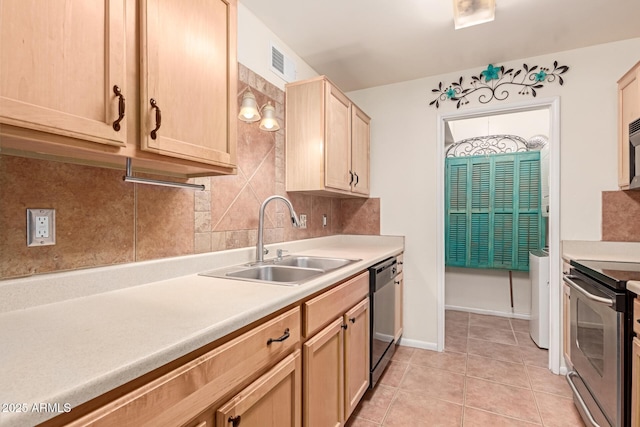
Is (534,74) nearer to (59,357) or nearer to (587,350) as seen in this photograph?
(587,350)

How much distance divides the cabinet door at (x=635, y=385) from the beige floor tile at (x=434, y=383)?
847 mm

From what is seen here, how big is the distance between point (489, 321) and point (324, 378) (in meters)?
2.86

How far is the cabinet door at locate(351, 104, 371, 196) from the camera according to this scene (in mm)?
2652

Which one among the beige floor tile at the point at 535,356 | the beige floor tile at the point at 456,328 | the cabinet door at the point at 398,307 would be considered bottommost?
the beige floor tile at the point at 456,328

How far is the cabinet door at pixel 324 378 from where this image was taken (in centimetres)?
126

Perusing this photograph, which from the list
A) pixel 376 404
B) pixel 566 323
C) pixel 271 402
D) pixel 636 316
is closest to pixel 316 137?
pixel 271 402

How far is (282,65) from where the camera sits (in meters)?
2.27

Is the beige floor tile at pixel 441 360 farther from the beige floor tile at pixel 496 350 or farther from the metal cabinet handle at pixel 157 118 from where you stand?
the metal cabinet handle at pixel 157 118

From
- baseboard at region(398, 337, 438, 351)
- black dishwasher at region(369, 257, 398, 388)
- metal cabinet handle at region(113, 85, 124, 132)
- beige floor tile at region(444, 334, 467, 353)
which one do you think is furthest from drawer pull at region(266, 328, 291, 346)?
beige floor tile at region(444, 334, 467, 353)

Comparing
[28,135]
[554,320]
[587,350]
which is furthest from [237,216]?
[554,320]

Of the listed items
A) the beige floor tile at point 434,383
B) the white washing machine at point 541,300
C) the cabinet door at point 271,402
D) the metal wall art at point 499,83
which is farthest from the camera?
the white washing machine at point 541,300

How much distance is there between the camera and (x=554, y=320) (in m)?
2.41

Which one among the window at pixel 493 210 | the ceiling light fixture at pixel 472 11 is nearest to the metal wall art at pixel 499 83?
the ceiling light fixture at pixel 472 11

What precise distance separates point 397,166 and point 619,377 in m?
2.04
